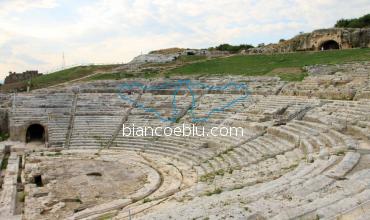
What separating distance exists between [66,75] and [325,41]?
26197 millimetres

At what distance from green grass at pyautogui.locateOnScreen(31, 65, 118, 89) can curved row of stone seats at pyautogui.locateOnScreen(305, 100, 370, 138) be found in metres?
24.8

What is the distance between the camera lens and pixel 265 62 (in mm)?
34406

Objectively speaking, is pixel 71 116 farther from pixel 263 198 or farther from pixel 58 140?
pixel 263 198

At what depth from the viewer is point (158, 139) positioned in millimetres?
21641

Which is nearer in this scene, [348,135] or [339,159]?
[339,159]

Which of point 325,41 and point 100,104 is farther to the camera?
point 325,41

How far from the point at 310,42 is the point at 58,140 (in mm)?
28107

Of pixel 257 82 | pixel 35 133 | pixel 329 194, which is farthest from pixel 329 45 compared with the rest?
pixel 329 194

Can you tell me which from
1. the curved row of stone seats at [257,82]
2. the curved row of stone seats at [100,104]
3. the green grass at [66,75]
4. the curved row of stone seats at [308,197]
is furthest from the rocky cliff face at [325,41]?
the curved row of stone seats at [308,197]

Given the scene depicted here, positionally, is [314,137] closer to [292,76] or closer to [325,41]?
[292,76]

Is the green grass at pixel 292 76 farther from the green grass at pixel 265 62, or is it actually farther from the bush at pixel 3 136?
the bush at pixel 3 136

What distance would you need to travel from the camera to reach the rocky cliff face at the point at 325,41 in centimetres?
3678

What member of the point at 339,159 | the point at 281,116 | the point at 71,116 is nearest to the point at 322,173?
the point at 339,159

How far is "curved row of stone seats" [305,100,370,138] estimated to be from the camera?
13803mm
